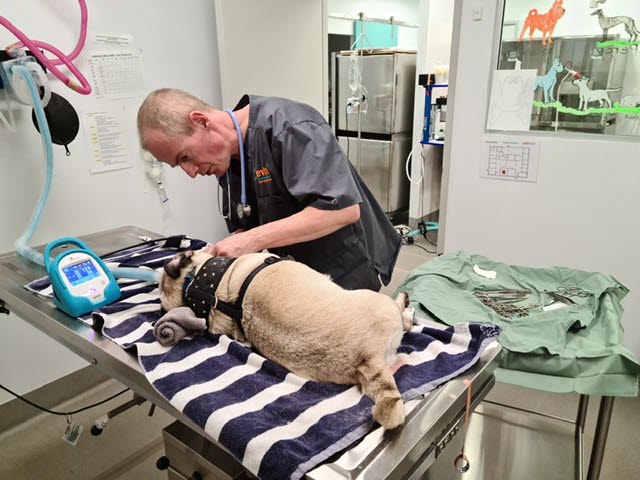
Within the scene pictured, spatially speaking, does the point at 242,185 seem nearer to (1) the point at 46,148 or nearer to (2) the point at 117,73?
(1) the point at 46,148

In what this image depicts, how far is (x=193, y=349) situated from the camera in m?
0.96

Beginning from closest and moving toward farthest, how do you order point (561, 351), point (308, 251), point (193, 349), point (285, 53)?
point (193, 349) → point (561, 351) → point (308, 251) → point (285, 53)

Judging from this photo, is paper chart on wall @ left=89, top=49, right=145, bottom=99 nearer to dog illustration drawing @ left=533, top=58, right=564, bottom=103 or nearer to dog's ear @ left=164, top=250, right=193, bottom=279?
dog's ear @ left=164, top=250, right=193, bottom=279

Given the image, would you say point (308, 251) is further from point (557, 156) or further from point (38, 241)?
point (557, 156)

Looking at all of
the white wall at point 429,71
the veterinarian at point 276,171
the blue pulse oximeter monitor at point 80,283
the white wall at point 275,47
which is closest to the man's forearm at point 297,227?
the veterinarian at point 276,171

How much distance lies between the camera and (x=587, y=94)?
215 centimetres

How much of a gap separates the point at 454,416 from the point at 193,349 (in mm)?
536

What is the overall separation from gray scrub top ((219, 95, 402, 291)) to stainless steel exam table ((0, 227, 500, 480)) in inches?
22.4

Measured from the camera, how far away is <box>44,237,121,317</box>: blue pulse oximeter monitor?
1118 mm

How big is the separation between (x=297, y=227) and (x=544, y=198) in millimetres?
1673

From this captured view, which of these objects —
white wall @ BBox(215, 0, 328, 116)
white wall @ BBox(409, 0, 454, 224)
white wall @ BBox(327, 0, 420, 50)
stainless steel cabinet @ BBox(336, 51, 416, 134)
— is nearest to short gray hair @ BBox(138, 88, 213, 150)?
white wall @ BBox(215, 0, 328, 116)

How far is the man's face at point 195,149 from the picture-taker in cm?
125

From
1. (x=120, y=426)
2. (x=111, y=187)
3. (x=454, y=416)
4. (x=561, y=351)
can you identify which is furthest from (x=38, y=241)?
(x=561, y=351)

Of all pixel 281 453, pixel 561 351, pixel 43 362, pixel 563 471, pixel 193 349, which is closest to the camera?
pixel 281 453
